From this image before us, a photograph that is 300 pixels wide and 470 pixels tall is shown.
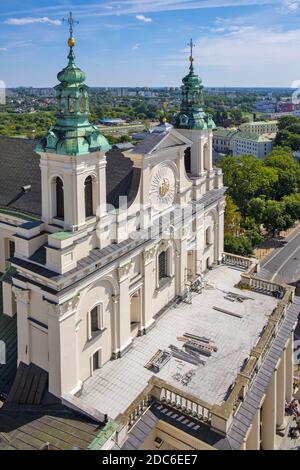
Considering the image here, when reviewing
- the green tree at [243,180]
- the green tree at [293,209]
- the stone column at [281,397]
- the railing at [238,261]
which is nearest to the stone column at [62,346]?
the stone column at [281,397]

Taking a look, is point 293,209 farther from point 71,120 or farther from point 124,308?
A: point 71,120

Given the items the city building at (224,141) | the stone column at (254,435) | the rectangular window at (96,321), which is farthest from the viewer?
the city building at (224,141)

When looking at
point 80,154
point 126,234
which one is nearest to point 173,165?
point 126,234

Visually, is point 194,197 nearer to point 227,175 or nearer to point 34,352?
point 34,352

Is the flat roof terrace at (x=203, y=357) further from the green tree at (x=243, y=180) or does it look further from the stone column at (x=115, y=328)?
the green tree at (x=243, y=180)

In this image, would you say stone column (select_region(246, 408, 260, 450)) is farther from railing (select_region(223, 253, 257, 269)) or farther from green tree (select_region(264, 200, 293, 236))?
green tree (select_region(264, 200, 293, 236))
